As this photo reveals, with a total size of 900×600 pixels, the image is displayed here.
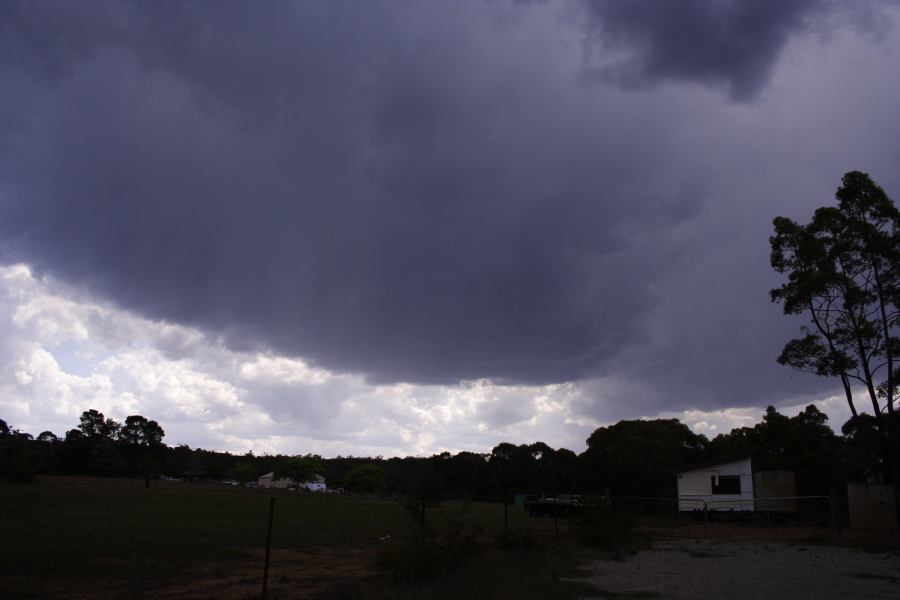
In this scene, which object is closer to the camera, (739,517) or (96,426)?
(739,517)

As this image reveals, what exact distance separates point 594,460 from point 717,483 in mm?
31298

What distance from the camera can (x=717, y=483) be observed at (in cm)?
4719

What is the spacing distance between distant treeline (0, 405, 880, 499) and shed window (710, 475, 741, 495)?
172 centimetres

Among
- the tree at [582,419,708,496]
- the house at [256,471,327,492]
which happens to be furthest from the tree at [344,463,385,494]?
the tree at [582,419,708,496]

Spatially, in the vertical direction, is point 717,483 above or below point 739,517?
above

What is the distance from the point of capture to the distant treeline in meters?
55.3

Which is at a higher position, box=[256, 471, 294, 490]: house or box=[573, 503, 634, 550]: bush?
box=[573, 503, 634, 550]: bush

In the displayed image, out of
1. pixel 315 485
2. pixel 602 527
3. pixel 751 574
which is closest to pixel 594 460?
pixel 602 527

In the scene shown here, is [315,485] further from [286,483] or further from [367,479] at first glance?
[367,479]

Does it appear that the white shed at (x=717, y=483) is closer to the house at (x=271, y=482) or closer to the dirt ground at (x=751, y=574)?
the dirt ground at (x=751, y=574)

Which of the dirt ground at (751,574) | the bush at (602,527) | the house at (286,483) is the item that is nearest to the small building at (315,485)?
the house at (286,483)

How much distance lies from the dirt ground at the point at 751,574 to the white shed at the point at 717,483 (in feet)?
74.5

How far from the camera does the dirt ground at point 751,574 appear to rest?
42.0 feet

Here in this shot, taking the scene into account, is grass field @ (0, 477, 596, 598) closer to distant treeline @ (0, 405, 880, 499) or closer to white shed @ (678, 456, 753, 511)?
distant treeline @ (0, 405, 880, 499)
